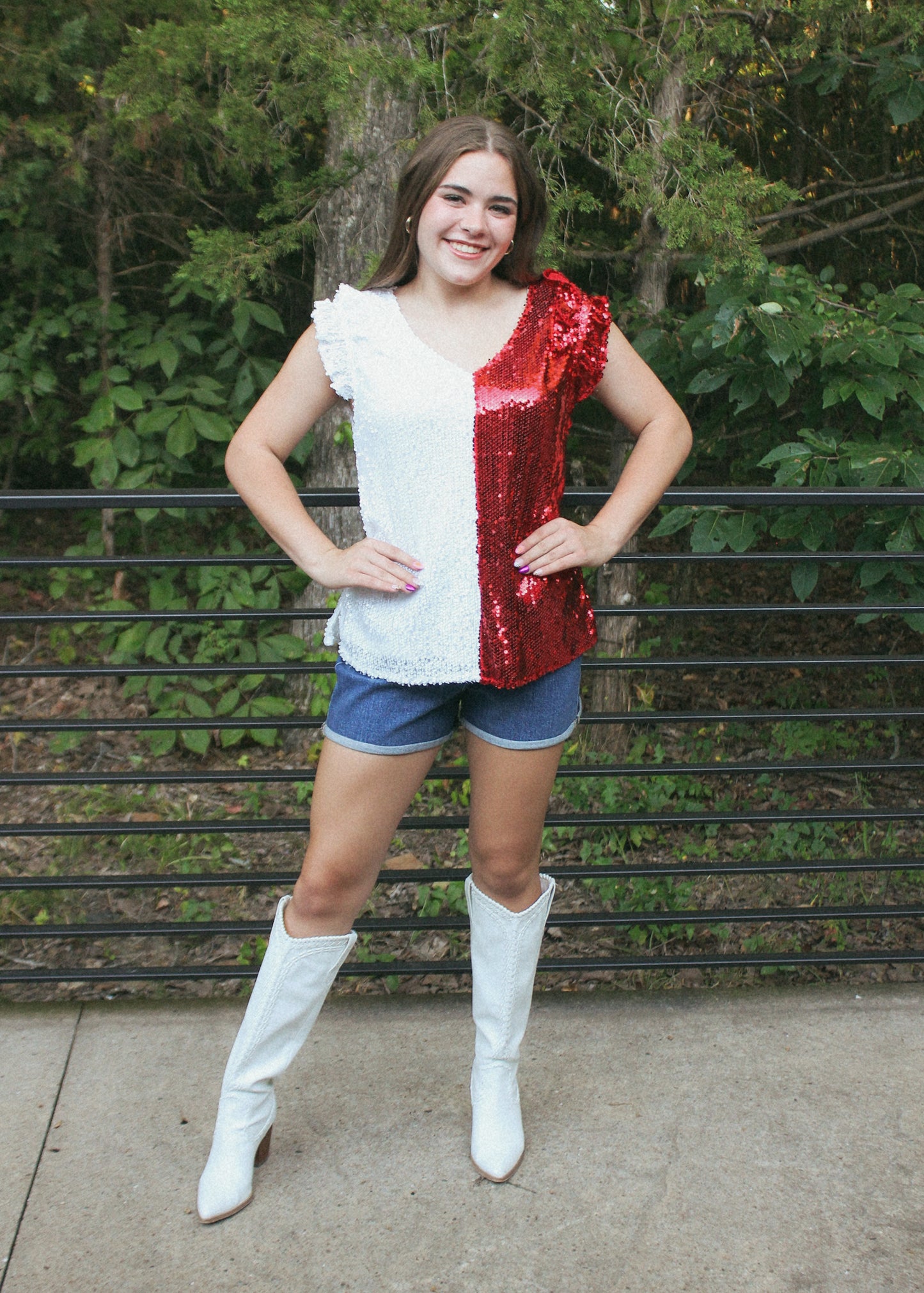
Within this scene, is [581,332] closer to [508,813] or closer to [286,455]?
[286,455]

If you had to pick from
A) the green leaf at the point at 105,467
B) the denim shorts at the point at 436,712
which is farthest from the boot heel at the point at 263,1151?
the green leaf at the point at 105,467

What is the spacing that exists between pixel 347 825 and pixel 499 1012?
531 mm

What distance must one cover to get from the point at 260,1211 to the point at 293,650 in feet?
7.54

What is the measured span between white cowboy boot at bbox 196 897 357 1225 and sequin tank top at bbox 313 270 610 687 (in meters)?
0.54

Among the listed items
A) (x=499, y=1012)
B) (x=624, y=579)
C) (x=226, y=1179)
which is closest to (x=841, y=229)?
(x=624, y=579)

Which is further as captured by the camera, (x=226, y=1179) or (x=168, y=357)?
(x=168, y=357)

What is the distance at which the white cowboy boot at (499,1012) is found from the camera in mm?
2057

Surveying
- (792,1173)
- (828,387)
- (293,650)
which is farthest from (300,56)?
(792,1173)

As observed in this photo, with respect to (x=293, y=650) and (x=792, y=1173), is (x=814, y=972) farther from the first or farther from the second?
(x=293, y=650)

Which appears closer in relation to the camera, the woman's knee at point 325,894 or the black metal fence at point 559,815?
the woman's knee at point 325,894

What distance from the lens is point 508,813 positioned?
74.9 inches

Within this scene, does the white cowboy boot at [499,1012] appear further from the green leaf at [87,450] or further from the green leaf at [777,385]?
the green leaf at [87,450]

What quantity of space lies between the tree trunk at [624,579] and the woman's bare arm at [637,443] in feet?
4.94

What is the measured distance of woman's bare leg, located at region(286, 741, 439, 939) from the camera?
1.85 metres
